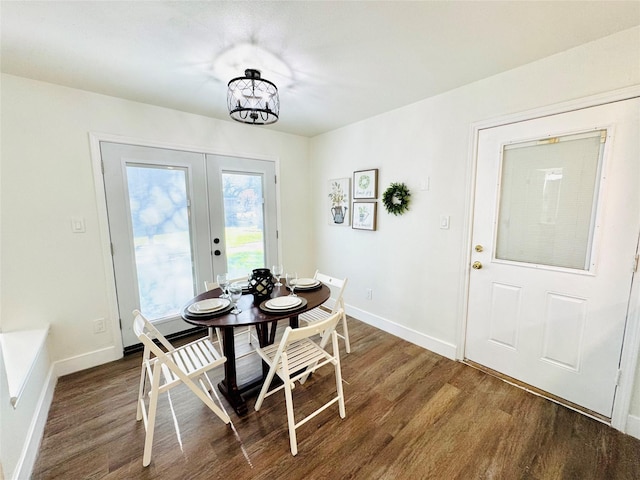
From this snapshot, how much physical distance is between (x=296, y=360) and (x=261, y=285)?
60cm

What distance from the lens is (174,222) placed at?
8.75 ft

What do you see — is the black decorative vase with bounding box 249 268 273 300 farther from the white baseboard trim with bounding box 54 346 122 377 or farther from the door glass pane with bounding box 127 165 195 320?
the white baseboard trim with bounding box 54 346 122 377

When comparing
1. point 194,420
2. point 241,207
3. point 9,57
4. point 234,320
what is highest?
point 9,57

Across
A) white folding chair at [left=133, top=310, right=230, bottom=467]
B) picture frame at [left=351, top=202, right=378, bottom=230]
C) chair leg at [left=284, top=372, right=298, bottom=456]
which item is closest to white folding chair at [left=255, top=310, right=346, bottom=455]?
chair leg at [left=284, top=372, right=298, bottom=456]

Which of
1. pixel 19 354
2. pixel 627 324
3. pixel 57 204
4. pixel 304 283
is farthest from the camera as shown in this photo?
pixel 304 283

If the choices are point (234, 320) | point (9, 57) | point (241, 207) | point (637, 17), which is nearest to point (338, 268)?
point (241, 207)

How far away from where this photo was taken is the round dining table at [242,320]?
1.59 m

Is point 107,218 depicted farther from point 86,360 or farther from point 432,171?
point 432,171

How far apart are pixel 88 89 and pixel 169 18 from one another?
137cm

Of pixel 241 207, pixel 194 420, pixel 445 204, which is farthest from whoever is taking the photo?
pixel 241 207

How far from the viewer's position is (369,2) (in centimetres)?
126

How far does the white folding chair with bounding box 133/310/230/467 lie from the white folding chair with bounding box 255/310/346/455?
1.06 feet

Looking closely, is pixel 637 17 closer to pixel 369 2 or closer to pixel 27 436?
pixel 369 2

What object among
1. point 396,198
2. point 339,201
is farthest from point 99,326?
point 396,198
